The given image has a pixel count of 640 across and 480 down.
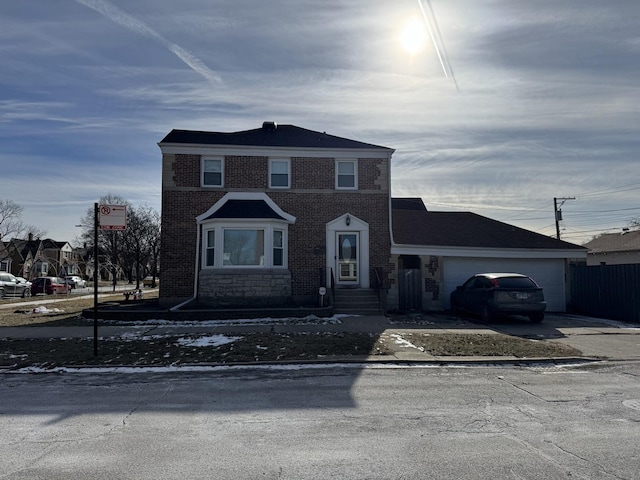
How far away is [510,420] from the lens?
5.41m

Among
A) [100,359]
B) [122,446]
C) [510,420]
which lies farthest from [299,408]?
[100,359]

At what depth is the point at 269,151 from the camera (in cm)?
1770

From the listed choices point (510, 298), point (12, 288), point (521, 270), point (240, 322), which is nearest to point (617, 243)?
point (521, 270)

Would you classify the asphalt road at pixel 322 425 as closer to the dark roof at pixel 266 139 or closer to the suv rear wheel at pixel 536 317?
the suv rear wheel at pixel 536 317

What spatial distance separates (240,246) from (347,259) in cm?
410

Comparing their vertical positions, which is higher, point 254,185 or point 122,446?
point 254,185

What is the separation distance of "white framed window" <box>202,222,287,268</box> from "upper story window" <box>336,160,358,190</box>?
3.17 m

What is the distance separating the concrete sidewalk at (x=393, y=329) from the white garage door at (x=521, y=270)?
3575 millimetres

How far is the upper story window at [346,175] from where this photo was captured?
18.1m

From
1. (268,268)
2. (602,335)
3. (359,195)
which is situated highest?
(359,195)

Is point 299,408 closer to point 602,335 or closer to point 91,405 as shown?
point 91,405

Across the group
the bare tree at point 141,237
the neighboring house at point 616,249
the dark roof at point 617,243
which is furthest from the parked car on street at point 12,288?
the dark roof at point 617,243

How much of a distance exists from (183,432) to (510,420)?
146 inches

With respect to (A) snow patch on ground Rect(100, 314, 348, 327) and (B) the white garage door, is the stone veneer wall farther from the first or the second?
(B) the white garage door
